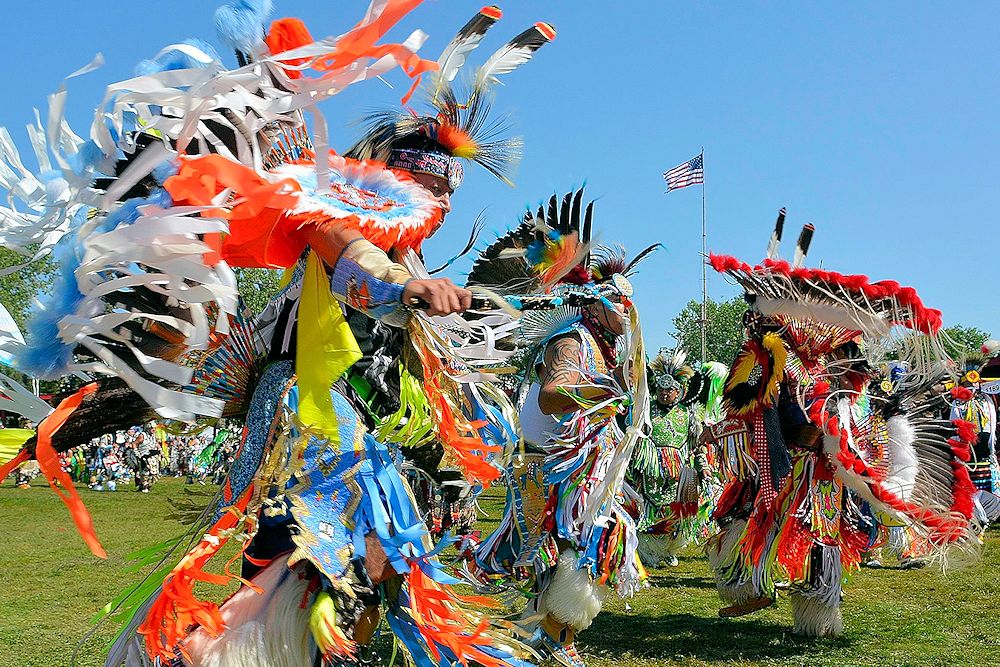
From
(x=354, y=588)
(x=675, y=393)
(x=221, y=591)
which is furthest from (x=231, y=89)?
(x=675, y=393)

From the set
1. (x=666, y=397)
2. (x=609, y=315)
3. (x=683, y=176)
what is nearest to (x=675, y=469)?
(x=666, y=397)

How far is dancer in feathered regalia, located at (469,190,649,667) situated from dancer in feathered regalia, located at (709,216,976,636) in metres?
1.08

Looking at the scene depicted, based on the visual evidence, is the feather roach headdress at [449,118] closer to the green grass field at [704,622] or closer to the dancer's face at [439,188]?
the dancer's face at [439,188]

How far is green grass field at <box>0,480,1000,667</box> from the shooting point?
15.5 feet

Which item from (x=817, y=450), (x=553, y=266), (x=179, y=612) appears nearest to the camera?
(x=179, y=612)

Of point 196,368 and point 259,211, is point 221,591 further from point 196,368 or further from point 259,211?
point 259,211

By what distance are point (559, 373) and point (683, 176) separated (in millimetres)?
15109

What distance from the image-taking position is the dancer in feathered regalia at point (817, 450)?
4.74 metres

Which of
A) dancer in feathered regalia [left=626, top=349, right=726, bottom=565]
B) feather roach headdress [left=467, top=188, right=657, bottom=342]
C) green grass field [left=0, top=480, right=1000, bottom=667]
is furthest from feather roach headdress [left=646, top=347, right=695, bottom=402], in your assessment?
feather roach headdress [left=467, top=188, right=657, bottom=342]

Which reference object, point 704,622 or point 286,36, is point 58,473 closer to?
point 286,36

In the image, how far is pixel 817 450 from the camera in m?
4.95

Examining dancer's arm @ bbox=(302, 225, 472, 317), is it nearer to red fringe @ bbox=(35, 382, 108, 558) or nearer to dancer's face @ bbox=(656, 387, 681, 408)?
red fringe @ bbox=(35, 382, 108, 558)

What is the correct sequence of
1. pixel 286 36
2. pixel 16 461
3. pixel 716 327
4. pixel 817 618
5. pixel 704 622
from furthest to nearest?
pixel 716 327
pixel 704 622
pixel 817 618
pixel 286 36
pixel 16 461

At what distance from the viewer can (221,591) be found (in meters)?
6.59
